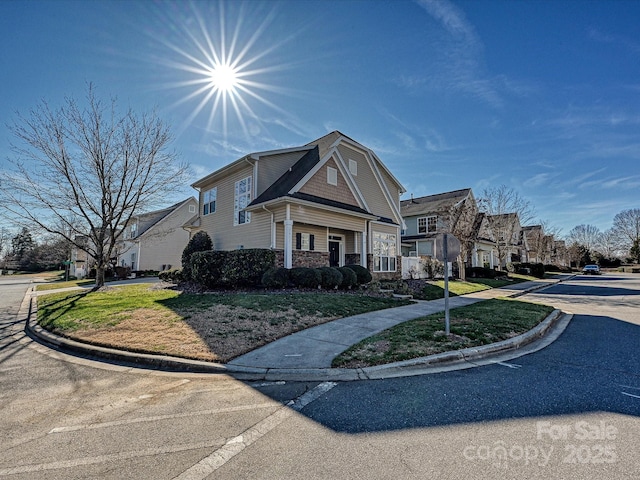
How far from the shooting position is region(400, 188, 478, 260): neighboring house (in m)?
26.2

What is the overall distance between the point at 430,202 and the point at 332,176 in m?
20.7

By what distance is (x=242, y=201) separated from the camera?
17.3m

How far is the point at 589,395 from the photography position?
4043mm

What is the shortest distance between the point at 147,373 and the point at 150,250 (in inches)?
1162

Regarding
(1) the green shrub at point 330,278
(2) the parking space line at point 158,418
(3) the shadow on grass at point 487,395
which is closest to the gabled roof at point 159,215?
(1) the green shrub at point 330,278

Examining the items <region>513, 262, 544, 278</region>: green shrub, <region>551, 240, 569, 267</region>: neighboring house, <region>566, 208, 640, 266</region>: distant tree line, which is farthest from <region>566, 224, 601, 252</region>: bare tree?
<region>513, 262, 544, 278</region>: green shrub

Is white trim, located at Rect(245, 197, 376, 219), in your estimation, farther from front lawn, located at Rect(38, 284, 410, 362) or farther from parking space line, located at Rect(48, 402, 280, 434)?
parking space line, located at Rect(48, 402, 280, 434)

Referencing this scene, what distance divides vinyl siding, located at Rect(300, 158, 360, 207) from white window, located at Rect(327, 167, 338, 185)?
0.50ft

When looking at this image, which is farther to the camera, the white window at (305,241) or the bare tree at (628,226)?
the bare tree at (628,226)

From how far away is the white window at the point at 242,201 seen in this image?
55.5 ft

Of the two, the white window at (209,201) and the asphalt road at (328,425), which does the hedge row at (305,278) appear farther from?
the white window at (209,201)

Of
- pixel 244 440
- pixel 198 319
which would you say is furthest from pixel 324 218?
pixel 244 440

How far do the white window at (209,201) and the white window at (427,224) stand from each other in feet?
67.3

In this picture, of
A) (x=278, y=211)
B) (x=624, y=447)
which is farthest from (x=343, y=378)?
(x=278, y=211)
